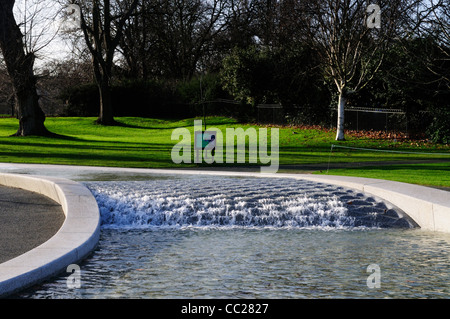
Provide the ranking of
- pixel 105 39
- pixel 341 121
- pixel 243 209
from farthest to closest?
pixel 105 39
pixel 341 121
pixel 243 209

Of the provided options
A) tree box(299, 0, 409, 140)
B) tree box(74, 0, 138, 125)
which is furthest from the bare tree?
tree box(74, 0, 138, 125)

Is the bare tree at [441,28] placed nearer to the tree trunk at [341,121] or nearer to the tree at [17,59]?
the tree trunk at [341,121]

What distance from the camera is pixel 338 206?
12875 mm

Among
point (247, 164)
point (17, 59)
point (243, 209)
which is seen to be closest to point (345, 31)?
point (247, 164)

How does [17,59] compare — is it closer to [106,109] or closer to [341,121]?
[106,109]

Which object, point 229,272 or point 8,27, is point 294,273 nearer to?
point 229,272

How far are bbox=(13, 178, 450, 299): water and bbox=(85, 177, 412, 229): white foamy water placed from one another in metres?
0.02

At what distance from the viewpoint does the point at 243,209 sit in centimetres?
1264

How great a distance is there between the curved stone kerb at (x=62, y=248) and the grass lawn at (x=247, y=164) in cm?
887

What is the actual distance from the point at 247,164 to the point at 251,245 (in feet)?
43.1

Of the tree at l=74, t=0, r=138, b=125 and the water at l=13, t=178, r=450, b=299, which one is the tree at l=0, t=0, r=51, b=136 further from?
the water at l=13, t=178, r=450, b=299

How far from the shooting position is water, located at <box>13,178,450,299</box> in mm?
7402
